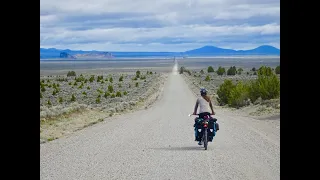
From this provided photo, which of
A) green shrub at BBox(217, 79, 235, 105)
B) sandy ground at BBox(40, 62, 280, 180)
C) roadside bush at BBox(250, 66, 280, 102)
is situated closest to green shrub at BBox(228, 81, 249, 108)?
roadside bush at BBox(250, 66, 280, 102)

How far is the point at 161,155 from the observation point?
902 cm

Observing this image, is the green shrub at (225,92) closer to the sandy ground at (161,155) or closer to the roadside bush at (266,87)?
the roadside bush at (266,87)

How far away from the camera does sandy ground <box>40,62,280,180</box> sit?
7215 mm

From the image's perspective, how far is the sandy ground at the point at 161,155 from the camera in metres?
7.21

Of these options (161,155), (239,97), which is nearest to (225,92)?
(239,97)

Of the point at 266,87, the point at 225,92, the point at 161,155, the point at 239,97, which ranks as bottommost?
the point at 161,155

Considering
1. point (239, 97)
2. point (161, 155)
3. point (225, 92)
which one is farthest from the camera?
point (225, 92)

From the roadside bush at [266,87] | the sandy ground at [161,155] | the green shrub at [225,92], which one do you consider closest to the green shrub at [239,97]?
the roadside bush at [266,87]

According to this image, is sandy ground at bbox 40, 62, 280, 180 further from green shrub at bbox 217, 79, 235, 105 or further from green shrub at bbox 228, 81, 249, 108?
green shrub at bbox 217, 79, 235, 105

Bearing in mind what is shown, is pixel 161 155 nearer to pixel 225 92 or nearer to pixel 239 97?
pixel 239 97
